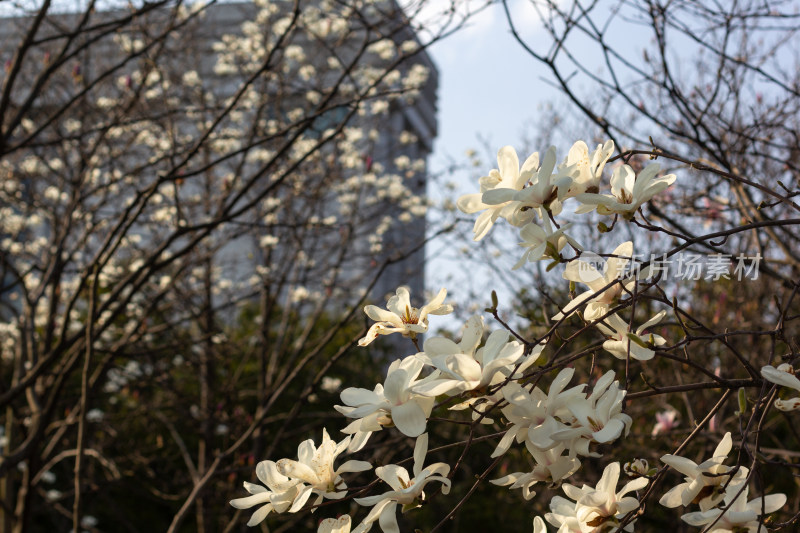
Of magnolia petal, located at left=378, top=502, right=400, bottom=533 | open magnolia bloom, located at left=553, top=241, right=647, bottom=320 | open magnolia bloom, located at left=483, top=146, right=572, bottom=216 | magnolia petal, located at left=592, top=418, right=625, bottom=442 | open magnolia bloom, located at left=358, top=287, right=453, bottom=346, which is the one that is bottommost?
magnolia petal, located at left=378, top=502, right=400, bottom=533

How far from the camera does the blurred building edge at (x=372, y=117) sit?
5574 mm

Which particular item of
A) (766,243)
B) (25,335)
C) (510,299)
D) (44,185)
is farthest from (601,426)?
(44,185)

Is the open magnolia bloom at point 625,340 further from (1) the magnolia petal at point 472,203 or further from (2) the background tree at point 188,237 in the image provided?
(2) the background tree at point 188,237

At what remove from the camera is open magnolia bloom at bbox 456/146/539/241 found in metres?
1.09

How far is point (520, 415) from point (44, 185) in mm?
7243

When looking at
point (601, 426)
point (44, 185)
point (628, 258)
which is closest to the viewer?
point (601, 426)

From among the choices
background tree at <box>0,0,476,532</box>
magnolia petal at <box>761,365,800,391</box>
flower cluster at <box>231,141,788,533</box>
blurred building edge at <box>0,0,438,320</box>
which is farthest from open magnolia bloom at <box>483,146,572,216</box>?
blurred building edge at <box>0,0,438,320</box>

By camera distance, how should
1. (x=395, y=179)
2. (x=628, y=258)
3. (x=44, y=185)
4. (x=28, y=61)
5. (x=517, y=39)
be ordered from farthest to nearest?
(x=44, y=185) → (x=395, y=179) → (x=28, y=61) → (x=517, y=39) → (x=628, y=258)

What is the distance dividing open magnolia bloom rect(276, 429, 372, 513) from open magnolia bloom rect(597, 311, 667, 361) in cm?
38

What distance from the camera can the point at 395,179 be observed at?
6.84 m

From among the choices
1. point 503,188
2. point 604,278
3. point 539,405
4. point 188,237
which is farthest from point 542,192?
point 188,237

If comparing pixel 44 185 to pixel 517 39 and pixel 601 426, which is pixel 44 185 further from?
pixel 601 426

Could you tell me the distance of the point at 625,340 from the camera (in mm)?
1077

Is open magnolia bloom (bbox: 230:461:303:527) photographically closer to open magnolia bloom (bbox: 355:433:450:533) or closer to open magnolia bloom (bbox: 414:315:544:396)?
open magnolia bloom (bbox: 355:433:450:533)
